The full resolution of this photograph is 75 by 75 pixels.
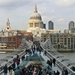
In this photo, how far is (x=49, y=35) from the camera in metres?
56.2

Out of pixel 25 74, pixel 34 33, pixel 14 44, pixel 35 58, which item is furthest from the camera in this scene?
pixel 34 33

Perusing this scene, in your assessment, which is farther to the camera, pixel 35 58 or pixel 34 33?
pixel 34 33

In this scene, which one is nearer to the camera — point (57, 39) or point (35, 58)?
point (35, 58)

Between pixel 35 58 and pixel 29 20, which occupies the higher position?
pixel 29 20

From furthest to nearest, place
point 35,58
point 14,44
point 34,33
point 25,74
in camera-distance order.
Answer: point 34,33 → point 14,44 → point 35,58 → point 25,74

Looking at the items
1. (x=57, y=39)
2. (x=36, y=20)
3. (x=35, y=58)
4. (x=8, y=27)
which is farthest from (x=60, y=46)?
(x=35, y=58)

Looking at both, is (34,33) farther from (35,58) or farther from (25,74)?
(25,74)

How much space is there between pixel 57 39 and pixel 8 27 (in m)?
17.8

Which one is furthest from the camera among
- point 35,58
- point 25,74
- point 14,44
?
point 14,44

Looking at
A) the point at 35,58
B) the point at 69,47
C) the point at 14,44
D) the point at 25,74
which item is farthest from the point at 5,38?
the point at 25,74

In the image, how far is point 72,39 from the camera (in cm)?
5688

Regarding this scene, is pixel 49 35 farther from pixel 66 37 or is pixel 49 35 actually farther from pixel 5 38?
pixel 5 38

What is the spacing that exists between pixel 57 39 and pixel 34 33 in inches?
431

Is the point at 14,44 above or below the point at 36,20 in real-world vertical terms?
below
